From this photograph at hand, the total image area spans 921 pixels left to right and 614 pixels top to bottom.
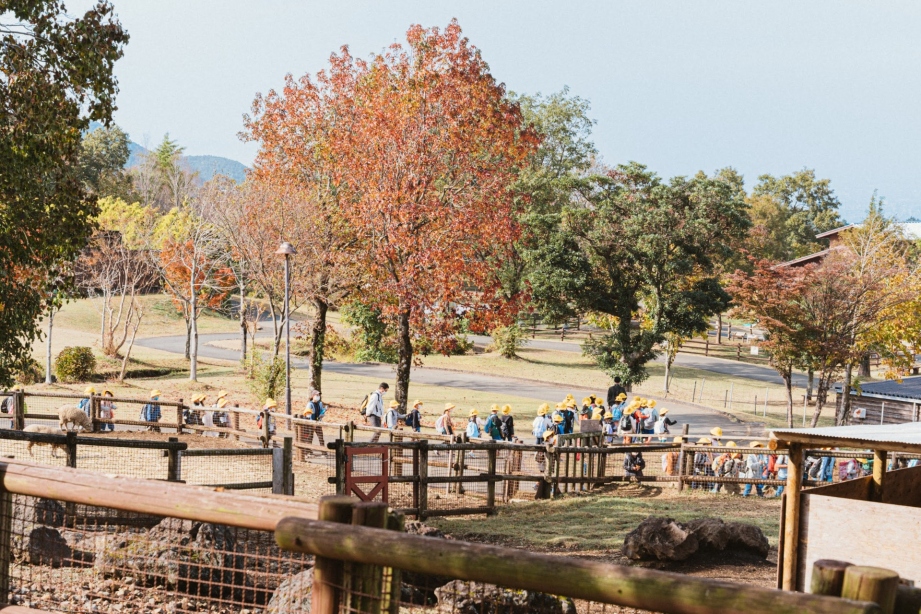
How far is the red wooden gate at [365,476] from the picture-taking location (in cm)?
1377

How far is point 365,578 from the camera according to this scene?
3.12 metres

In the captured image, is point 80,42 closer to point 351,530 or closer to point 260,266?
point 351,530

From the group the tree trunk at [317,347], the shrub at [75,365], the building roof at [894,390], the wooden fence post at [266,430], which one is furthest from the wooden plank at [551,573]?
the shrub at [75,365]

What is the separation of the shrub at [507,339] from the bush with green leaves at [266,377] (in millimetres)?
21106

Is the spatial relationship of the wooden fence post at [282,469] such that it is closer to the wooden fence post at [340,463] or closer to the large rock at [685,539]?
the wooden fence post at [340,463]

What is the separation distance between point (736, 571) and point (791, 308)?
78.6 feet

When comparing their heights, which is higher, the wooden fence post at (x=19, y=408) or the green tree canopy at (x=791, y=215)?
the green tree canopy at (x=791, y=215)

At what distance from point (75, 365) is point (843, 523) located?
1287 inches

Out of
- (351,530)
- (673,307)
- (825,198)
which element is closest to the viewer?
(351,530)

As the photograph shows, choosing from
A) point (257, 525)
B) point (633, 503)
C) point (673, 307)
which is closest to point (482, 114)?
point (673, 307)

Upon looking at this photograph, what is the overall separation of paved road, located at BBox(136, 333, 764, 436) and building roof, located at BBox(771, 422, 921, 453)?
22.8 m

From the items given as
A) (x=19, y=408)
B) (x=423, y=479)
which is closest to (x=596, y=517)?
(x=423, y=479)

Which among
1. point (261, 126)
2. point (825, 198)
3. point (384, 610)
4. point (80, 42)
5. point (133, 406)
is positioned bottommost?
point (133, 406)

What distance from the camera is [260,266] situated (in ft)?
98.3
